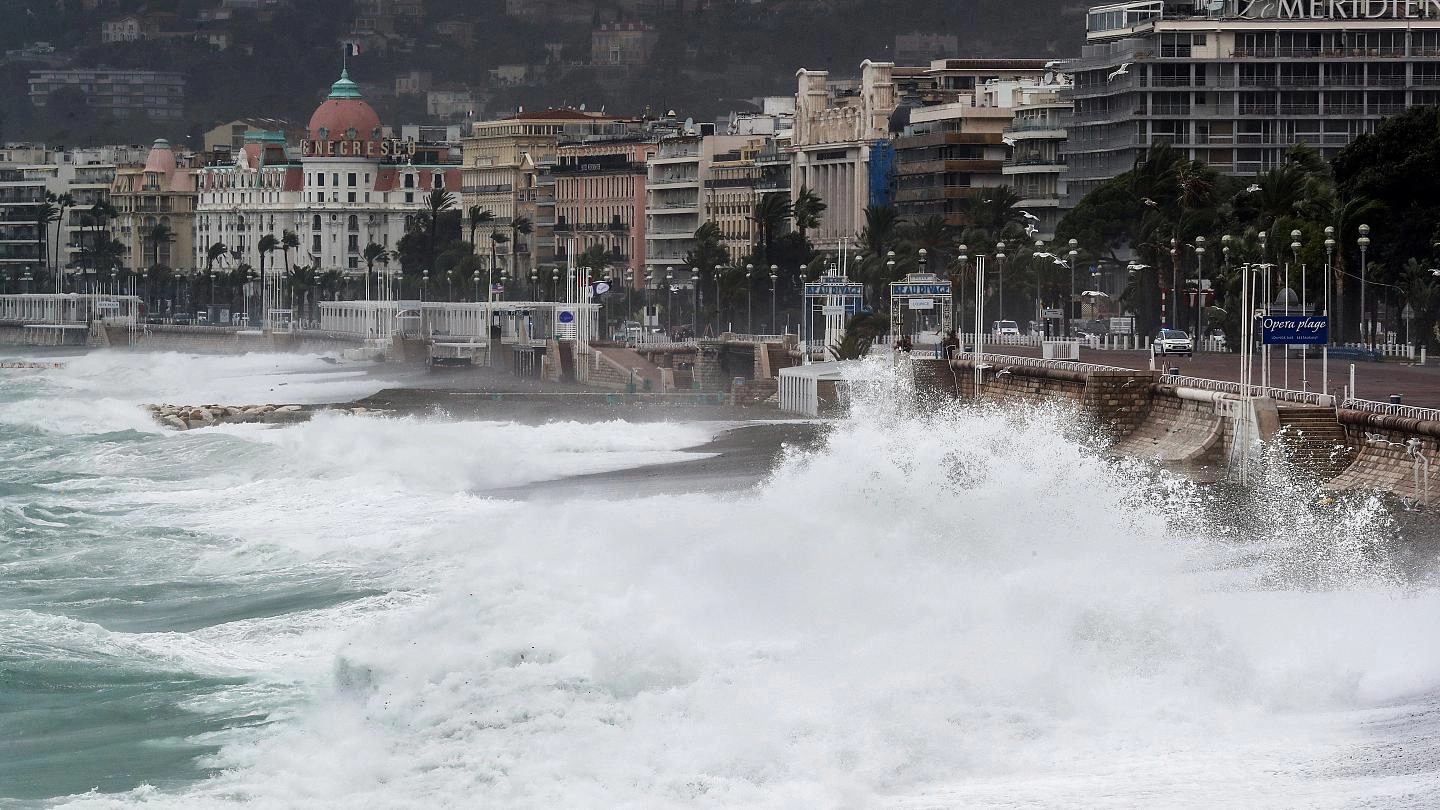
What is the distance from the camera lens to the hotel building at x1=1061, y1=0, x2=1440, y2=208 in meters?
117

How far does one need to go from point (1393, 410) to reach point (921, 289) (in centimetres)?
3860

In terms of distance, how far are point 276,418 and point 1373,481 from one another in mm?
51295

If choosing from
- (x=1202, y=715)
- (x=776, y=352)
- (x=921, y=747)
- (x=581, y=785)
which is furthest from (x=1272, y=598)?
(x=776, y=352)

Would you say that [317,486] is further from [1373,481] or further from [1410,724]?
[1410,724]

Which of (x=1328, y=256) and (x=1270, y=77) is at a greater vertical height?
(x=1270, y=77)

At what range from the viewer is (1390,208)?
8194 cm

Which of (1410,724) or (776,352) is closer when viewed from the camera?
(1410,724)

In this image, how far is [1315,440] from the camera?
44844 millimetres

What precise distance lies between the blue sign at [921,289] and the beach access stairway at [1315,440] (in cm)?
3542

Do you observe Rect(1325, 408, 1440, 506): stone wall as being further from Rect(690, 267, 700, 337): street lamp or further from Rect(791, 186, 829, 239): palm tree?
Rect(690, 267, 700, 337): street lamp

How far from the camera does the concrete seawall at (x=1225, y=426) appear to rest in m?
41.2

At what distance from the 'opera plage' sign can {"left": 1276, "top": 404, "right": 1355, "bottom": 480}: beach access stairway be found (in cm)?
7737

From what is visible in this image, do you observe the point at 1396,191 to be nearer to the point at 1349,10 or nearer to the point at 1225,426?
the point at 1225,426

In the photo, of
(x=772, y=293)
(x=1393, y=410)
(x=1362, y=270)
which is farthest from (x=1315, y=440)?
(x=772, y=293)
